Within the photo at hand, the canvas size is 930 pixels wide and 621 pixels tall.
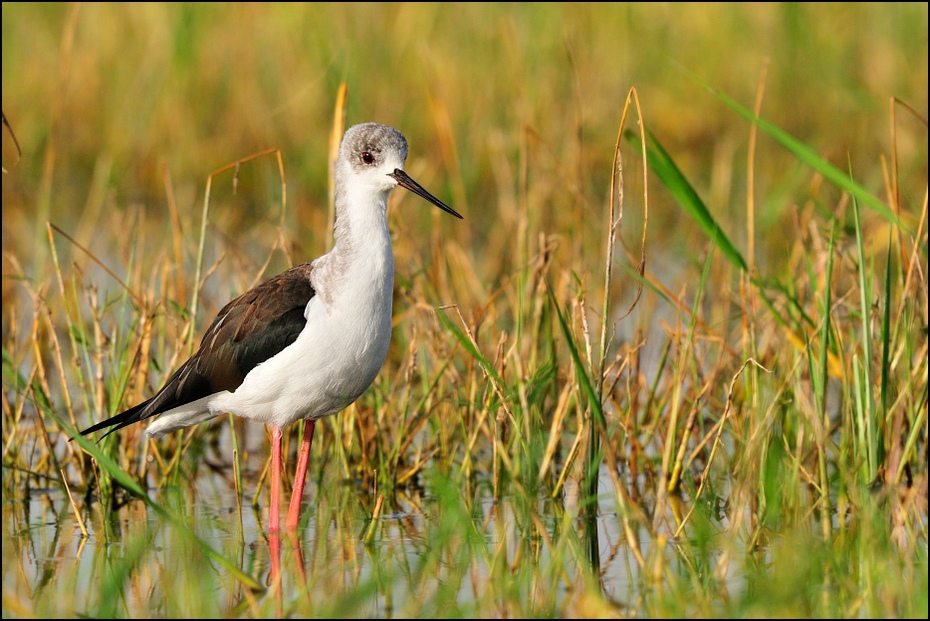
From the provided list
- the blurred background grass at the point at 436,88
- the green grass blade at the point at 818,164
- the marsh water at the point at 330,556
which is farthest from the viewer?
the blurred background grass at the point at 436,88

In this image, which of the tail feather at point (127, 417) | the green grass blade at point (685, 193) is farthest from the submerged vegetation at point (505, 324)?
the tail feather at point (127, 417)

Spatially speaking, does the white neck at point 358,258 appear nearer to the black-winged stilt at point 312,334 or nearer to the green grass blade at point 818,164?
the black-winged stilt at point 312,334

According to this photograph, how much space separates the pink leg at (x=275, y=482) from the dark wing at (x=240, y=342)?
25 cm

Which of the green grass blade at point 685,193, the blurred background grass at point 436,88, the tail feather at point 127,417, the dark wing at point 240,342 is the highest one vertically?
the blurred background grass at point 436,88

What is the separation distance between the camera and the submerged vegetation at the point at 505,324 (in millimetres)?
3785

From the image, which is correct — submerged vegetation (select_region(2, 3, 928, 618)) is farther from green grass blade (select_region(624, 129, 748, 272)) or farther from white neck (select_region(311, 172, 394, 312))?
white neck (select_region(311, 172, 394, 312))

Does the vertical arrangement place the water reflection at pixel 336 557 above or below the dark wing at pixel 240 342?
below

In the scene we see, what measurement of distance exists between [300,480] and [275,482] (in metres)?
0.11

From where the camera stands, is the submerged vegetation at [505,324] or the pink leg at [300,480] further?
the pink leg at [300,480]

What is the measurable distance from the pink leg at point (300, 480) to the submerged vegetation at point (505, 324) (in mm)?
92

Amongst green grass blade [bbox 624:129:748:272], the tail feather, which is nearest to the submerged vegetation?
green grass blade [bbox 624:129:748:272]

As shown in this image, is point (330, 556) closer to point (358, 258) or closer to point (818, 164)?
point (358, 258)

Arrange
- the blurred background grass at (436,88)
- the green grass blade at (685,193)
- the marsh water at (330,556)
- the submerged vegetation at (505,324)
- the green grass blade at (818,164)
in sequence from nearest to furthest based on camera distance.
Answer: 1. the marsh water at (330,556)
2. the submerged vegetation at (505,324)
3. the green grass blade at (818,164)
4. the green grass blade at (685,193)
5. the blurred background grass at (436,88)

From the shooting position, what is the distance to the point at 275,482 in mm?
4488
